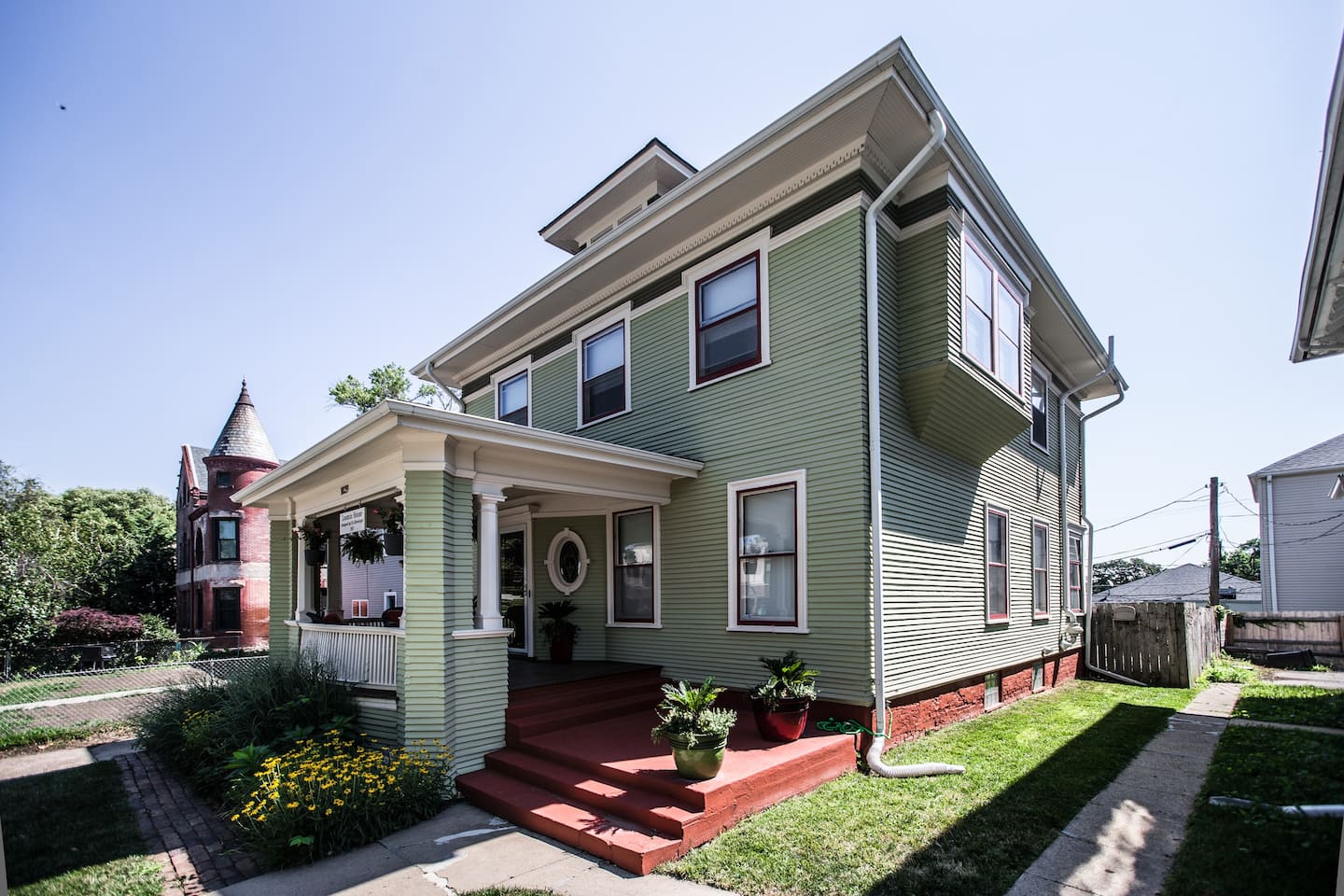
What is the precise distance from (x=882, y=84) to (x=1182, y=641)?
11.0 m

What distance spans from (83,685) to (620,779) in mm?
12094

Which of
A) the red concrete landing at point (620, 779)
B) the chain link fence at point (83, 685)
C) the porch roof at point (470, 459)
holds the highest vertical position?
the porch roof at point (470, 459)

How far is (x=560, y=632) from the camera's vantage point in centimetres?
963

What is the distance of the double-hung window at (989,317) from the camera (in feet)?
25.6

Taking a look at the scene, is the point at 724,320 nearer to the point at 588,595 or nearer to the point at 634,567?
the point at 634,567

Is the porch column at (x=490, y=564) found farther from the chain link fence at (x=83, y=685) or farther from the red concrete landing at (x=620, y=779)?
the chain link fence at (x=83, y=685)

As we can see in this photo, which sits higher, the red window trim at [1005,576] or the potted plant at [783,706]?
the red window trim at [1005,576]

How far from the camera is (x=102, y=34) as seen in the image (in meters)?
4.25

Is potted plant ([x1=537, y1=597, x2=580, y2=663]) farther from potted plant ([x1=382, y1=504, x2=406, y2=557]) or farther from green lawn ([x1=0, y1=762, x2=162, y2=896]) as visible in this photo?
green lawn ([x1=0, y1=762, x2=162, y2=896])

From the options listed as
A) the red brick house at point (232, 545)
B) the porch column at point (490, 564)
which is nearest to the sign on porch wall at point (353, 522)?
the porch column at point (490, 564)

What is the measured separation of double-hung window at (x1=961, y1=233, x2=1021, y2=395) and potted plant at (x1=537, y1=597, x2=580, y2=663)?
626 centimetres

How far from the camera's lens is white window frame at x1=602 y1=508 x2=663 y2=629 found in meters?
8.73

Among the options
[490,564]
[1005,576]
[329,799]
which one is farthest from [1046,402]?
[329,799]

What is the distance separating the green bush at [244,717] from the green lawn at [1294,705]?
1073 cm
